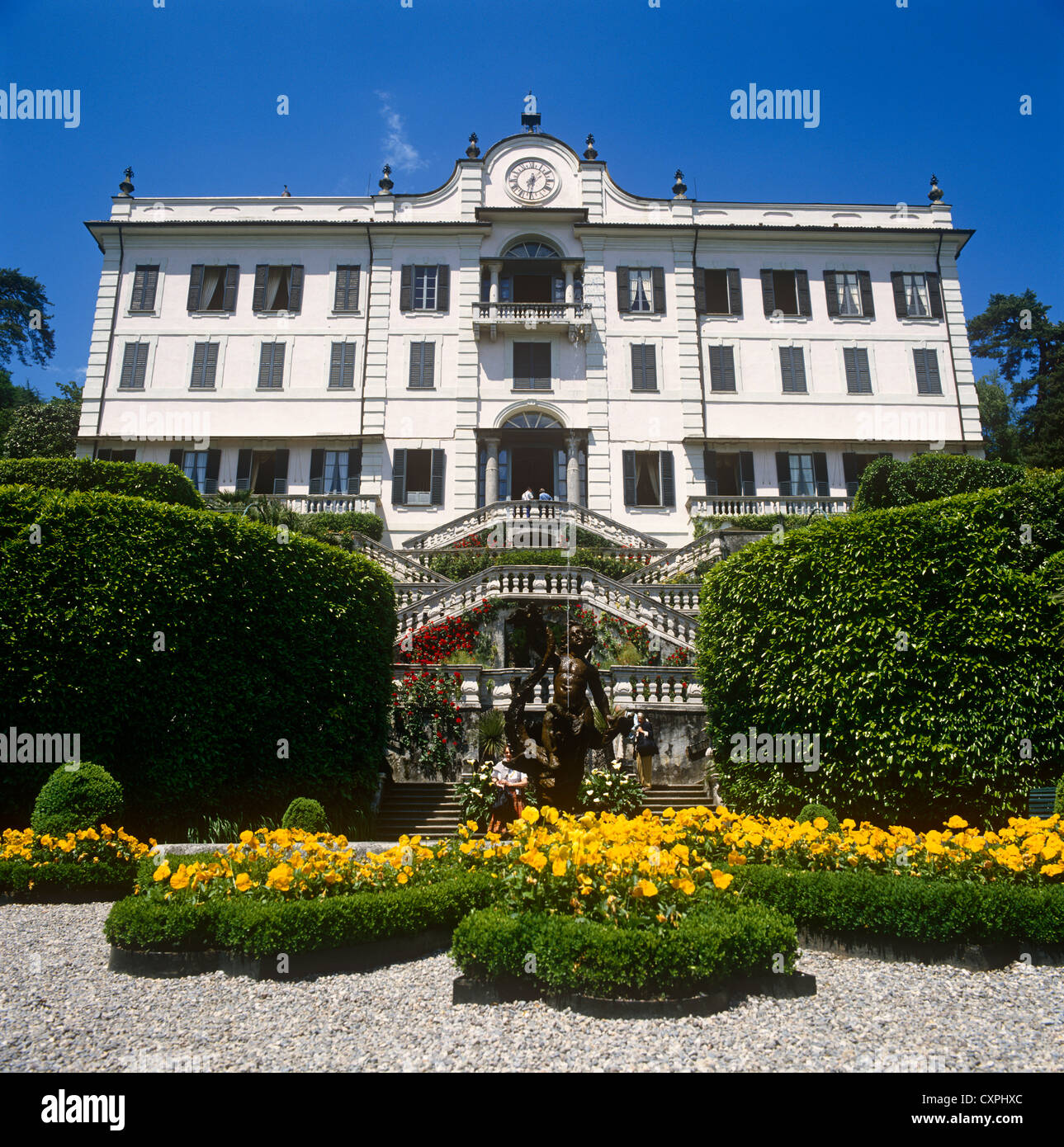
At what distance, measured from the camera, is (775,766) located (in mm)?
11734

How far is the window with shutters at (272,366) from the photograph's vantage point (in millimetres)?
30750

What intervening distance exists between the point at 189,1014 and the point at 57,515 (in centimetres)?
781

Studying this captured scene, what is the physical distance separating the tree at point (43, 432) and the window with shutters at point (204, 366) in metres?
5.34

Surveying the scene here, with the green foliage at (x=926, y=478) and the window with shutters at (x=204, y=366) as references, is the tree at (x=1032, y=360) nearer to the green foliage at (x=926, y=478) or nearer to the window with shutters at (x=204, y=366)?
the green foliage at (x=926, y=478)

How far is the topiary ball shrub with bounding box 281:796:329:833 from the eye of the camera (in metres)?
9.79

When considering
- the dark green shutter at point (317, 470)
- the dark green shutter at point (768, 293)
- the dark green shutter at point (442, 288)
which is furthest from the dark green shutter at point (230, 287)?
the dark green shutter at point (768, 293)

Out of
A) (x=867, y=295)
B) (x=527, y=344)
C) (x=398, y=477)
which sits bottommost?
(x=398, y=477)

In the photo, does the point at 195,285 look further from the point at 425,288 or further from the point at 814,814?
the point at 814,814

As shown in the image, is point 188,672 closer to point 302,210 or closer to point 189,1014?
point 189,1014

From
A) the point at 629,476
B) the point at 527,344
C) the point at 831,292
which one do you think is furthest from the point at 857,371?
the point at 527,344

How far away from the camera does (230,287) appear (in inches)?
1246

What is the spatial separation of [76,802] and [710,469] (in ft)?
85.3

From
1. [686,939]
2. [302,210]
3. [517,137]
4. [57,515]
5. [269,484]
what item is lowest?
[686,939]
